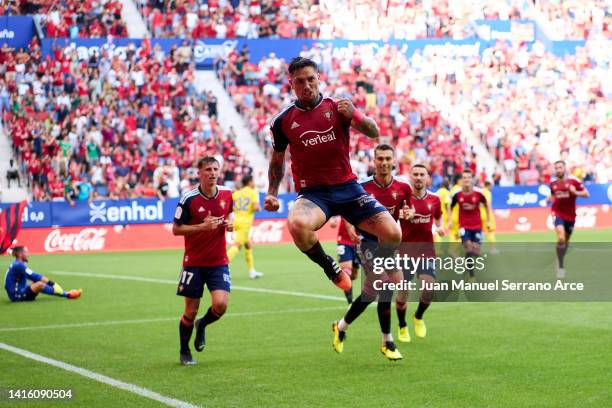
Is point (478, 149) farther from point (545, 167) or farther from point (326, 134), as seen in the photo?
point (326, 134)

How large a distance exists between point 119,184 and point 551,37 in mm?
23415

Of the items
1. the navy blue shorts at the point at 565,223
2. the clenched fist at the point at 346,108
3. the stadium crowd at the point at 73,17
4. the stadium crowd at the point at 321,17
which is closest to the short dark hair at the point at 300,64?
the clenched fist at the point at 346,108

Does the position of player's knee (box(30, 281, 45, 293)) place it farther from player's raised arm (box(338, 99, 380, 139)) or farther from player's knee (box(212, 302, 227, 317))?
player's raised arm (box(338, 99, 380, 139))

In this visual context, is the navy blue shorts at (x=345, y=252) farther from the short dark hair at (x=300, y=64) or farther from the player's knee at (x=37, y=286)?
the short dark hair at (x=300, y=64)

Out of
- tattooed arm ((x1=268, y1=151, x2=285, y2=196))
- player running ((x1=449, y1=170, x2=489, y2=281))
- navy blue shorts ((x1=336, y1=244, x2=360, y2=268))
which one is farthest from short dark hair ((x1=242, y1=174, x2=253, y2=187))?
tattooed arm ((x1=268, y1=151, x2=285, y2=196))

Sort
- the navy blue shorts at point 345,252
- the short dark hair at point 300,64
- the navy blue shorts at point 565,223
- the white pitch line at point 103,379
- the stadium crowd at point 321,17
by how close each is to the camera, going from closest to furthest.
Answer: the white pitch line at point 103,379
the short dark hair at point 300,64
the navy blue shorts at point 345,252
the navy blue shorts at point 565,223
the stadium crowd at point 321,17

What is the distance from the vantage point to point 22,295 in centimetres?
1806

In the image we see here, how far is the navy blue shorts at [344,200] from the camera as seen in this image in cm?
924

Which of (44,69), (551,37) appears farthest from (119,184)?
(551,37)

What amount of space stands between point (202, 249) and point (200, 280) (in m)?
0.35

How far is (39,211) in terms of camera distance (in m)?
29.7

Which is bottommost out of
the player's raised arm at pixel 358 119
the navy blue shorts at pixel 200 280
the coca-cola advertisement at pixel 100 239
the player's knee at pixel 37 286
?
the coca-cola advertisement at pixel 100 239

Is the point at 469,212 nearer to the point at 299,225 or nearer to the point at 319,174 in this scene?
the point at 319,174

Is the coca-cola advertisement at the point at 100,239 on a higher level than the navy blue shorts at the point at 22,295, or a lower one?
lower
